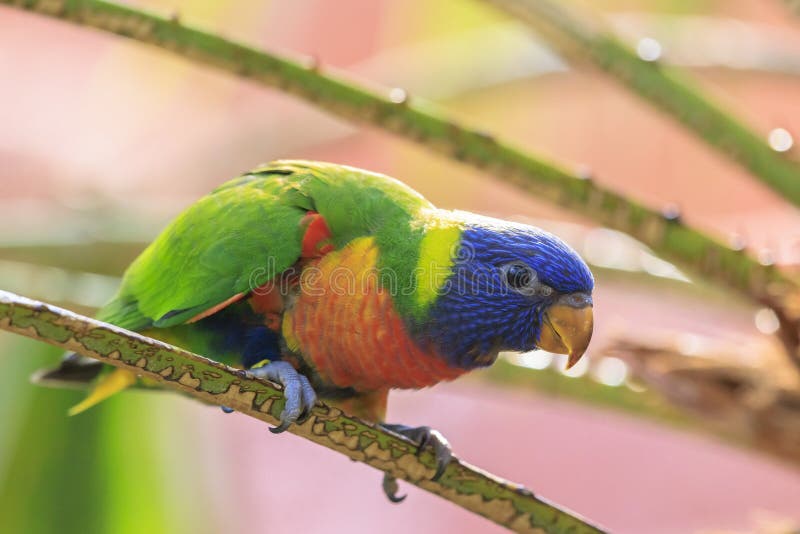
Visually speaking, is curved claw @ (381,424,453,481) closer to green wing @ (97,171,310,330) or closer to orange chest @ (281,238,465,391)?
orange chest @ (281,238,465,391)

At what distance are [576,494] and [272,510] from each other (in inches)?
66.9

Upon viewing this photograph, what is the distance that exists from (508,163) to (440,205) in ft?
8.25

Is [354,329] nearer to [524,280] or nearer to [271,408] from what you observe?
[524,280]

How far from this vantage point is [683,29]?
278 cm

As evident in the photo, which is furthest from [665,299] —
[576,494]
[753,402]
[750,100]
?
[750,100]

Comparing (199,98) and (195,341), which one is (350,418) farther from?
(199,98)

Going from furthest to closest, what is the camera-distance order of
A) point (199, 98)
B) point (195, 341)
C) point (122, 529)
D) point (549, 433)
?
1. point (549, 433)
2. point (199, 98)
3. point (195, 341)
4. point (122, 529)

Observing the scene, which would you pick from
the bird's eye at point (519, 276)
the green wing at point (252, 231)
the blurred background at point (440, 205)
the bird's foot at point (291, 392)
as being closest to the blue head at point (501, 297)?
the bird's eye at point (519, 276)

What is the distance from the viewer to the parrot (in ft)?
5.08

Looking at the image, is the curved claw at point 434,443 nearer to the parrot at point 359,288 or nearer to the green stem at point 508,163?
the parrot at point 359,288

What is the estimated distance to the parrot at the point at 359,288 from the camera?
5.08 feet

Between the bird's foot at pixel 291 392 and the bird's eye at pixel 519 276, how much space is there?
1.23 ft

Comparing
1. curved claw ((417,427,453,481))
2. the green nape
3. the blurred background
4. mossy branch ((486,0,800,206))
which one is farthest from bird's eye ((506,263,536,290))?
mossy branch ((486,0,800,206))

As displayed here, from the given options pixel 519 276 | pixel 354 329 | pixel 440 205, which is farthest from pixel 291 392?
pixel 440 205
